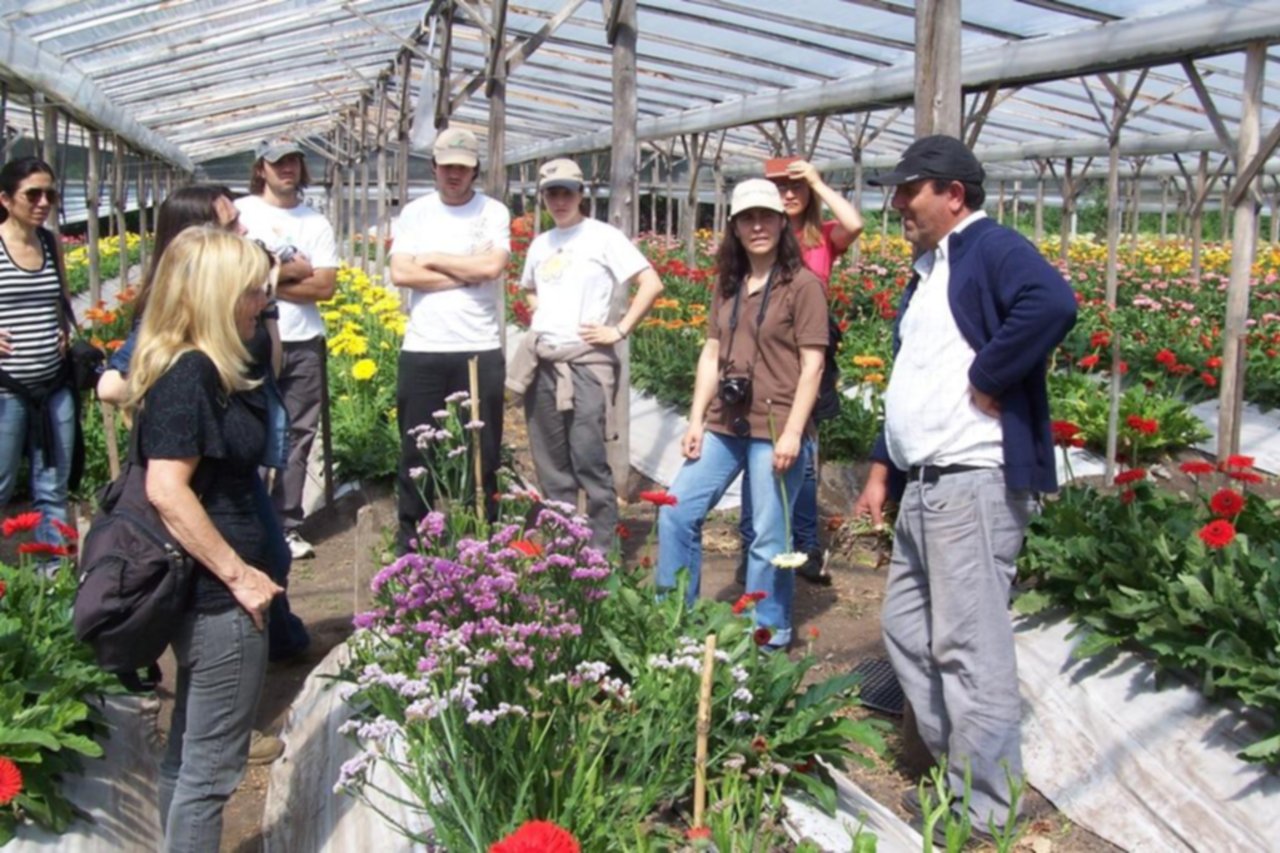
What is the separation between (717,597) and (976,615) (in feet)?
7.72

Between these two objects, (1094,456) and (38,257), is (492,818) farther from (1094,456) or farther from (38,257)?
(1094,456)

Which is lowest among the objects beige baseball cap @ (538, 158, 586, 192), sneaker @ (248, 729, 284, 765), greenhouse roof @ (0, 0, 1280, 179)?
sneaker @ (248, 729, 284, 765)

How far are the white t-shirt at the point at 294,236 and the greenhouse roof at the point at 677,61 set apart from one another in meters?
2.97

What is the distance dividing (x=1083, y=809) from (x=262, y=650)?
7.60 feet

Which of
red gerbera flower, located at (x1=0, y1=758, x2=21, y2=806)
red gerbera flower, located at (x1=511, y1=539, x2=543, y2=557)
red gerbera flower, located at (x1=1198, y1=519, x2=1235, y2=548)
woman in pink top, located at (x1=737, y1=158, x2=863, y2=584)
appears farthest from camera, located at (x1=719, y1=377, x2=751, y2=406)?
red gerbera flower, located at (x1=0, y1=758, x2=21, y2=806)

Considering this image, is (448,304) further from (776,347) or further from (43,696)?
(43,696)

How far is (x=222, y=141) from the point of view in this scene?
23.6m

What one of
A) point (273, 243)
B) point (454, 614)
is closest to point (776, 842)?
point (454, 614)

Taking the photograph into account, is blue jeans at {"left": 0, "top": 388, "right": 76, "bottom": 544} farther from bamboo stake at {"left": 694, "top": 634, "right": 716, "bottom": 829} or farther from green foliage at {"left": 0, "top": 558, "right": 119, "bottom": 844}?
bamboo stake at {"left": 694, "top": 634, "right": 716, "bottom": 829}

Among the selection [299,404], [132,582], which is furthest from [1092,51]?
[132,582]

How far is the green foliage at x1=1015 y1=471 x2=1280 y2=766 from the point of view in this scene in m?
3.55

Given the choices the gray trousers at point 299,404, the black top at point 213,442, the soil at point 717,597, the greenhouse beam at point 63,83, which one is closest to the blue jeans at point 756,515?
the soil at point 717,597

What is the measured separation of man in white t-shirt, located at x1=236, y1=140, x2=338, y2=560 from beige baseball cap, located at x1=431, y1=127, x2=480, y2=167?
2.52 feet

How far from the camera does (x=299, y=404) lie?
19.4 ft
